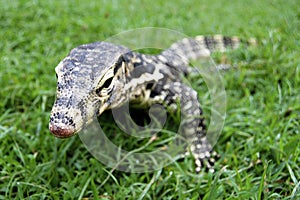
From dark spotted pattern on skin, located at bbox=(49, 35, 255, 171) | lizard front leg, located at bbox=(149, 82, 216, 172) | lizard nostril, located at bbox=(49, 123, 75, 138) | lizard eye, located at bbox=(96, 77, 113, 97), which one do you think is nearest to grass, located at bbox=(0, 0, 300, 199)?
lizard front leg, located at bbox=(149, 82, 216, 172)

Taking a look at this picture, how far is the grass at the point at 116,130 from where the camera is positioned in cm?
294

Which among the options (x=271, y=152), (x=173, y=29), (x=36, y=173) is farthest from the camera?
(x=173, y=29)

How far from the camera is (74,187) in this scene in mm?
2947

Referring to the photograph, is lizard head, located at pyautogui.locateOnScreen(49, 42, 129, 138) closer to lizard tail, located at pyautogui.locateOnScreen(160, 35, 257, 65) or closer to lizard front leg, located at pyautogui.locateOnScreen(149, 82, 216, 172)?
lizard front leg, located at pyautogui.locateOnScreen(149, 82, 216, 172)

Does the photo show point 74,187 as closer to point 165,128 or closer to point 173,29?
point 165,128

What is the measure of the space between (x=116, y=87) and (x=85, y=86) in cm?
41

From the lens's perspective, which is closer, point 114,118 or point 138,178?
point 138,178

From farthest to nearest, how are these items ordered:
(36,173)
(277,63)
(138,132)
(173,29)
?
(173,29), (277,63), (138,132), (36,173)

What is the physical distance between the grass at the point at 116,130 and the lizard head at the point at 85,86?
55 cm

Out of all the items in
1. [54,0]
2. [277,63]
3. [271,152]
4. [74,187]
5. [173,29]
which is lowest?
[74,187]

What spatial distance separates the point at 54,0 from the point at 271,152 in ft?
14.6

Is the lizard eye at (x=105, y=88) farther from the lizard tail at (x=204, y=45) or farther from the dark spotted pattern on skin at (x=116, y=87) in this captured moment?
the lizard tail at (x=204, y=45)

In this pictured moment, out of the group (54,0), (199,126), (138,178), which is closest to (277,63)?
(199,126)

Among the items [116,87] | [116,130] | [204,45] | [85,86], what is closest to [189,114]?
[116,130]
